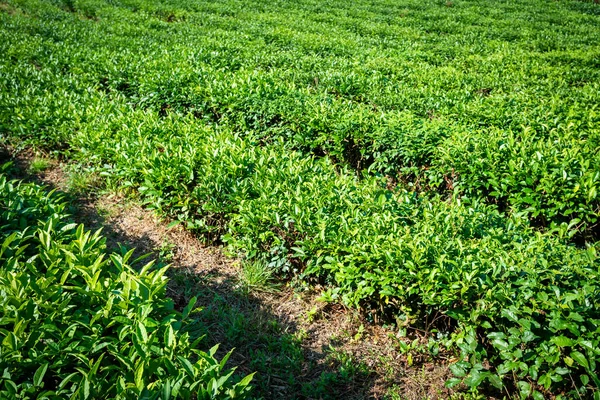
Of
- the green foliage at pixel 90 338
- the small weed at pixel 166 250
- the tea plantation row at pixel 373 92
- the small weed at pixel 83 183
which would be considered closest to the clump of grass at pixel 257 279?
the small weed at pixel 166 250

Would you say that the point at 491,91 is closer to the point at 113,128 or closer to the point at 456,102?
the point at 456,102

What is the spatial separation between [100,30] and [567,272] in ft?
46.7

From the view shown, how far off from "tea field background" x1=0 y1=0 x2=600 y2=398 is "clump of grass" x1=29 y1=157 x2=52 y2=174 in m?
0.20

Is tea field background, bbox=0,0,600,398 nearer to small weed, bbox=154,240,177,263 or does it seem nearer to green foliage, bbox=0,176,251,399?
small weed, bbox=154,240,177,263

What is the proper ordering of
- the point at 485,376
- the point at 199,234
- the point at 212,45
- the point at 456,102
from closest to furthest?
the point at 485,376
the point at 199,234
the point at 456,102
the point at 212,45

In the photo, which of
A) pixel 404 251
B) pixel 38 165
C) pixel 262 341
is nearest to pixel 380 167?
pixel 404 251

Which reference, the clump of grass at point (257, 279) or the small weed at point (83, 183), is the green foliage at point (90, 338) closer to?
the clump of grass at point (257, 279)

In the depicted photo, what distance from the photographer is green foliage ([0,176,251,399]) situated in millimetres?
1799

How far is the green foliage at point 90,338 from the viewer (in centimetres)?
180

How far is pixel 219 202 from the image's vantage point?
13.8 feet

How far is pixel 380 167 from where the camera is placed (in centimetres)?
547

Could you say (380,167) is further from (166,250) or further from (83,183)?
(83,183)

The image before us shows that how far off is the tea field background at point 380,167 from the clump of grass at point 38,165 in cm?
20

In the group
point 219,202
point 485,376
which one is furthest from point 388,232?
point 219,202
